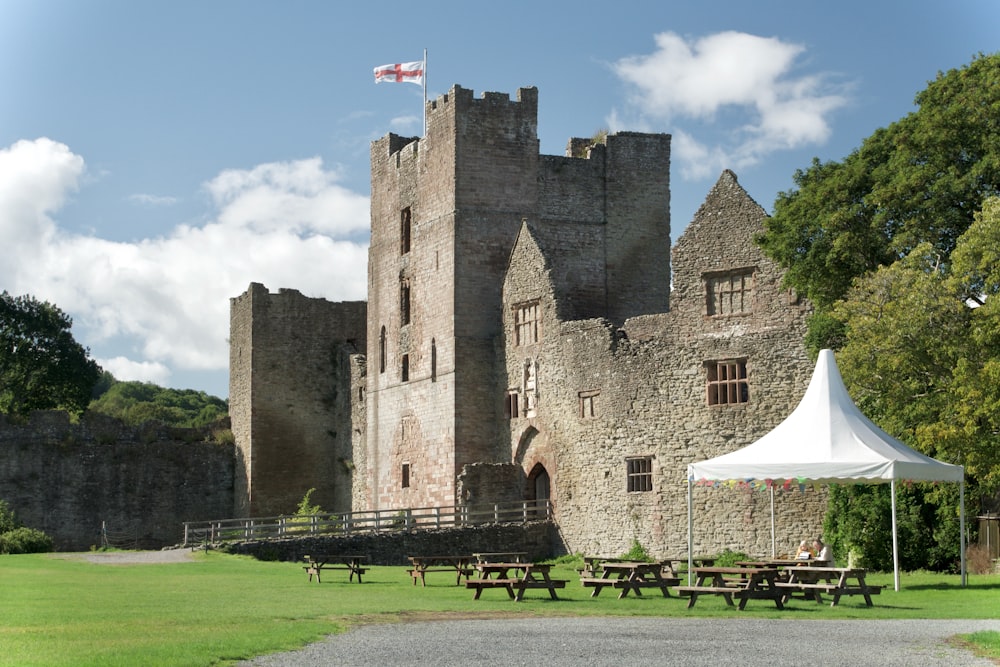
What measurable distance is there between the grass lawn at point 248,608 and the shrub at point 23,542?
37.7 feet

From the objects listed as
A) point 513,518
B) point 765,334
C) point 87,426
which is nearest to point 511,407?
point 513,518

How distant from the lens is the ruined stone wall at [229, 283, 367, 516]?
53.7 metres

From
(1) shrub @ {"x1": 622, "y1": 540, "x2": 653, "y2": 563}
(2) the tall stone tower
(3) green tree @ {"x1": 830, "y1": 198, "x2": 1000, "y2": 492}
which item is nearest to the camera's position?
(3) green tree @ {"x1": 830, "y1": 198, "x2": 1000, "y2": 492}

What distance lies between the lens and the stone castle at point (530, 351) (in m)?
34.1

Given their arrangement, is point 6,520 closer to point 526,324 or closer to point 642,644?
point 526,324

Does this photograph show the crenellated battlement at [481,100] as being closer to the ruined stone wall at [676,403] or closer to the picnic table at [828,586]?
the ruined stone wall at [676,403]

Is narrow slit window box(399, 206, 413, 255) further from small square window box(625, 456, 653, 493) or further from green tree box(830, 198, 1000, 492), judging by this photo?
green tree box(830, 198, 1000, 492)

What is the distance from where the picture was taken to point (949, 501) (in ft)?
95.4

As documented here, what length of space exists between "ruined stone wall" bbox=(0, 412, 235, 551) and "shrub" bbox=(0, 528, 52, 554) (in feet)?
21.2

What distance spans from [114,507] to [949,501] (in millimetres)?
33884

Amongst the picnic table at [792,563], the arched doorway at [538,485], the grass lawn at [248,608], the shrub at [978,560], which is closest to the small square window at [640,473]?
the arched doorway at [538,485]

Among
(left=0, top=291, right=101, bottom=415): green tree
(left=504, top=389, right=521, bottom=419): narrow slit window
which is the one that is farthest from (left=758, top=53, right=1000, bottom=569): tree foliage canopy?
(left=0, top=291, right=101, bottom=415): green tree

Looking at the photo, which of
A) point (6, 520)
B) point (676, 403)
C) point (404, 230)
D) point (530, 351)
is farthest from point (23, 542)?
point (676, 403)

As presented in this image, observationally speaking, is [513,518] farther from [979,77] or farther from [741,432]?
[979,77]
